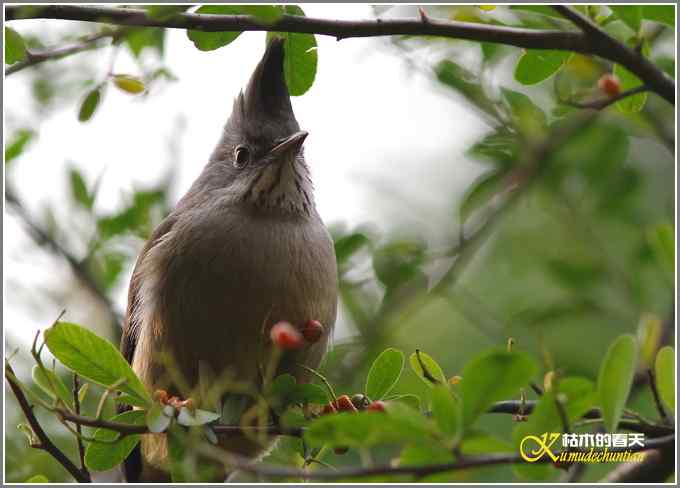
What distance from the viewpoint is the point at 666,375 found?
2.54 m

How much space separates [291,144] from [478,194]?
988 millimetres

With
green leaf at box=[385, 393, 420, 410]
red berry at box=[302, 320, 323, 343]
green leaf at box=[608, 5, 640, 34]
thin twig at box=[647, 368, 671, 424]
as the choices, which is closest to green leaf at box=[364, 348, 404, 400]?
green leaf at box=[385, 393, 420, 410]

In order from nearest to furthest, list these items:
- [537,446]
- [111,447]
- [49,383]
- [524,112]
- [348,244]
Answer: [537,446], [49,383], [111,447], [524,112], [348,244]

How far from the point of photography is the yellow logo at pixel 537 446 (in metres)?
2.20

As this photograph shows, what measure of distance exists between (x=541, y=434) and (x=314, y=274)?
1.99m

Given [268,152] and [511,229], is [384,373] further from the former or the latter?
[511,229]

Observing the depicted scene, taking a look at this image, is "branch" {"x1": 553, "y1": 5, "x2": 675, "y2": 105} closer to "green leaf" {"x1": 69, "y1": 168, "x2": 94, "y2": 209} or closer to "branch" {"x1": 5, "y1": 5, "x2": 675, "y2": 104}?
"branch" {"x1": 5, "y1": 5, "x2": 675, "y2": 104}

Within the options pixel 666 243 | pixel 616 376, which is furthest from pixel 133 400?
pixel 666 243

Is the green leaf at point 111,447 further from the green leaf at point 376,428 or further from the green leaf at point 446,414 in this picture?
the green leaf at point 446,414

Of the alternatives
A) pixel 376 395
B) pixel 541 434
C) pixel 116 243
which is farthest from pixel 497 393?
pixel 116 243

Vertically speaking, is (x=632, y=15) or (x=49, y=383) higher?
(x=632, y=15)

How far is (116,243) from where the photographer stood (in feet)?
16.7

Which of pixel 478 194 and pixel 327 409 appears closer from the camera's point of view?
pixel 327 409

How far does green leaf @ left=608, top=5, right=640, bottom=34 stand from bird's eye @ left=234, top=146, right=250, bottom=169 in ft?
7.31
